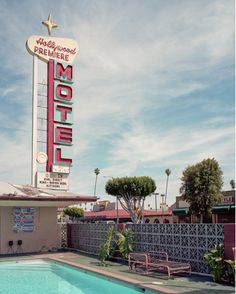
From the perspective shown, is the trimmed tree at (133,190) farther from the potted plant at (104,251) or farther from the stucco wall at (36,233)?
the potted plant at (104,251)

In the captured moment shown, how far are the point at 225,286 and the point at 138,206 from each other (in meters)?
36.2

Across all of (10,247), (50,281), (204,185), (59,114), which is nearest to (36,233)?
(10,247)

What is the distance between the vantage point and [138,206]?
157ft

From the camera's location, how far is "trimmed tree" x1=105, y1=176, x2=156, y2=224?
46938 mm

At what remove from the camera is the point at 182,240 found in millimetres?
14922

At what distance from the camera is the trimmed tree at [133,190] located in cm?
4694

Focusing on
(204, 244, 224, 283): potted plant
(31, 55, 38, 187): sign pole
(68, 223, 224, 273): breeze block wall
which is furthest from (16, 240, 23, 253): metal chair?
(204, 244, 224, 283): potted plant

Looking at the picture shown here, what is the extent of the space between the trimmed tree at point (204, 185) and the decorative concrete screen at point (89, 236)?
1444 centimetres

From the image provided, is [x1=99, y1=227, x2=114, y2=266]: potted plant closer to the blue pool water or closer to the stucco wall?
the blue pool water

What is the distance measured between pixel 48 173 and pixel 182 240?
15.5 m

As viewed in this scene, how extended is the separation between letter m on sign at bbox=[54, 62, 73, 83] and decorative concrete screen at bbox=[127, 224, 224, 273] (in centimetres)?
1669

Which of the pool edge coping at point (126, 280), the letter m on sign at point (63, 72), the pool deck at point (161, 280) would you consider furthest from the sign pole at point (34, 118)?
the pool deck at point (161, 280)

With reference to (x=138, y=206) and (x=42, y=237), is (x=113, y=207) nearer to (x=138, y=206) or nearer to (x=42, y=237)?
(x=138, y=206)

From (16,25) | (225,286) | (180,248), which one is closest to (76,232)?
(180,248)
